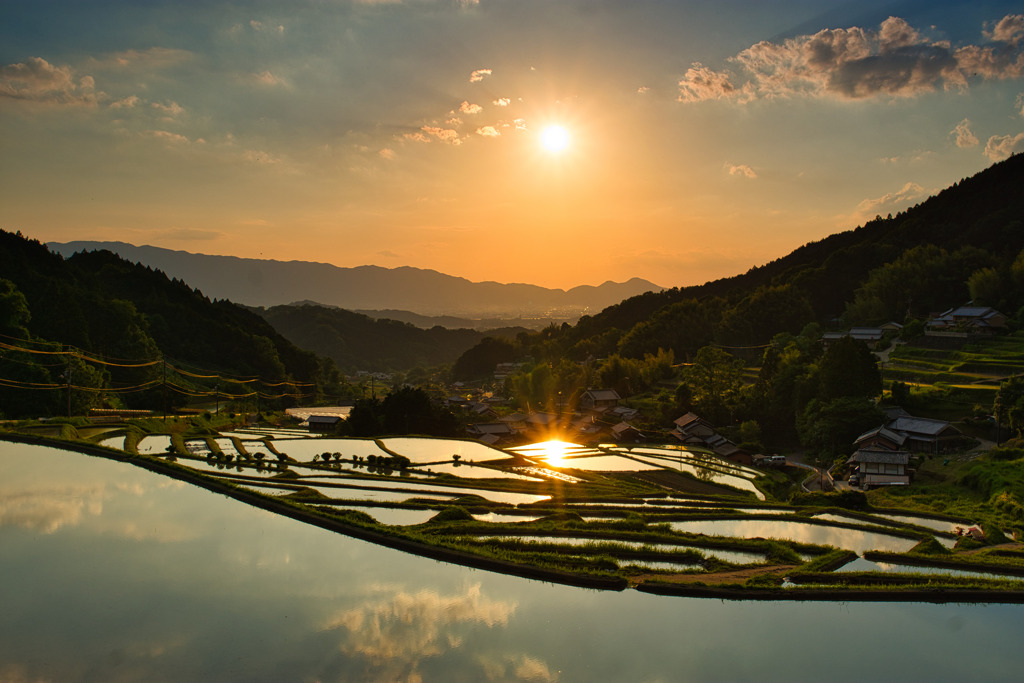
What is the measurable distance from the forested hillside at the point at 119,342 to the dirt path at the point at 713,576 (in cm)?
2953

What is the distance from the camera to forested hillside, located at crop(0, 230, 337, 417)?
31672 mm

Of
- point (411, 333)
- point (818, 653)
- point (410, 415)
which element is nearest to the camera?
point (818, 653)

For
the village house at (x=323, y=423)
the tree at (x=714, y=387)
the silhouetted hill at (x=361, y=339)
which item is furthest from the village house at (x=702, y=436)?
the silhouetted hill at (x=361, y=339)

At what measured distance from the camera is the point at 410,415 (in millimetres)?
38438

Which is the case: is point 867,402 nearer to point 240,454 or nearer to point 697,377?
point 697,377

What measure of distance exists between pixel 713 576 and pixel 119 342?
48832mm

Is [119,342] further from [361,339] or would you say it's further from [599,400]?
[361,339]

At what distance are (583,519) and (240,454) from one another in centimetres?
1544

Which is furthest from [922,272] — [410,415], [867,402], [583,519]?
[583,519]

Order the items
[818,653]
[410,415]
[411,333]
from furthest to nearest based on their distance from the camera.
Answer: [411,333] → [410,415] → [818,653]

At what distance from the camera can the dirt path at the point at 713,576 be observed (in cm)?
1195

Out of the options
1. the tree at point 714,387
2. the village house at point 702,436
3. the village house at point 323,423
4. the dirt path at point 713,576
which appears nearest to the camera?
the dirt path at point 713,576

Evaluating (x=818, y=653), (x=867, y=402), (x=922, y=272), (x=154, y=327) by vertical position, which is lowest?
(x=818, y=653)

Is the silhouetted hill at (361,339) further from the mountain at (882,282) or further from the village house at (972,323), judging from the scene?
the village house at (972,323)
